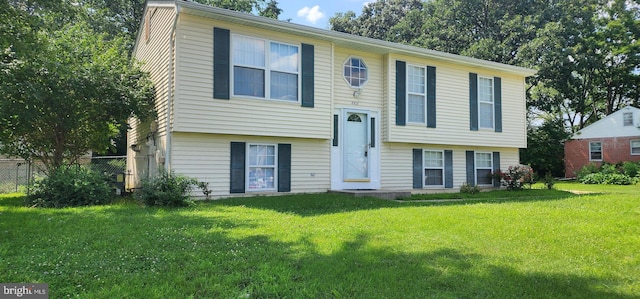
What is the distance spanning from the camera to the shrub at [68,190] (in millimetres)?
Result: 9172

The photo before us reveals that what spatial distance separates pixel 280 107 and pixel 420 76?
537 cm

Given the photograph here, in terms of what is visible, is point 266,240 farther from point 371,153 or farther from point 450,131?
point 450,131

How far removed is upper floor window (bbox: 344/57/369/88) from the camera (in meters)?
12.9

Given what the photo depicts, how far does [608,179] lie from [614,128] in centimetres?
720

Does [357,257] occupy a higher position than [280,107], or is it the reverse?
[280,107]

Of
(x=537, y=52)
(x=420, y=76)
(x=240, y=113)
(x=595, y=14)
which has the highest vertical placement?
(x=595, y=14)

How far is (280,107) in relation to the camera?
438 inches

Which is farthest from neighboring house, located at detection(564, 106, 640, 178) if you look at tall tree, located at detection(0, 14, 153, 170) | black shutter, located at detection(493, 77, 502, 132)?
tall tree, located at detection(0, 14, 153, 170)

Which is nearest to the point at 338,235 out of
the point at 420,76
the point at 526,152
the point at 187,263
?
the point at 187,263

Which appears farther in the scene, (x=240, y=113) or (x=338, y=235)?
(x=240, y=113)

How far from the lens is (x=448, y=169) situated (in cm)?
1441

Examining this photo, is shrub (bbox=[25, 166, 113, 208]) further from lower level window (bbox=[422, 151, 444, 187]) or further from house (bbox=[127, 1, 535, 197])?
lower level window (bbox=[422, 151, 444, 187])

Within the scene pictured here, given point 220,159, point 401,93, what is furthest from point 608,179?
point 220,159

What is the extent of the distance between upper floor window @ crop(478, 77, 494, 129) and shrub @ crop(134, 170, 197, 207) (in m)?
10.6
